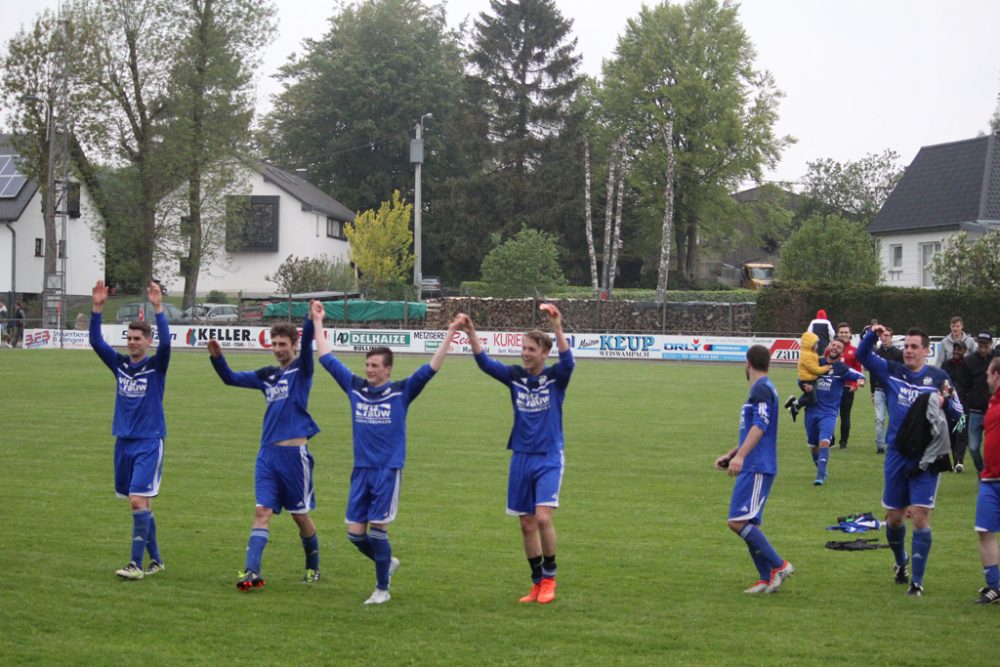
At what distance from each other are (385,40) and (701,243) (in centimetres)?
2853

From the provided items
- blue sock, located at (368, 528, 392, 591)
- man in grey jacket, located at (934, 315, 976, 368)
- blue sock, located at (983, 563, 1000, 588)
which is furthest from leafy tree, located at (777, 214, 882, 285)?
blue sock, located at (368, 528, 392, 591)

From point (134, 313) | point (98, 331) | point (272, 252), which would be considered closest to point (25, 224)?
point (134, 313)

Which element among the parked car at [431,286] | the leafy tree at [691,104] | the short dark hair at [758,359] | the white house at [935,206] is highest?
the leafy tree at [691,104]

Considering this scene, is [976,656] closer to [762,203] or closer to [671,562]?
[671,562]

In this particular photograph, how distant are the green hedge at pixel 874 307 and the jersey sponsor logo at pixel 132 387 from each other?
39.6m

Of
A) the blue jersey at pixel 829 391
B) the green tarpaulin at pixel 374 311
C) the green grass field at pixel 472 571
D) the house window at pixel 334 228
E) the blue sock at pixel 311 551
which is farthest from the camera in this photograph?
the house window at pixel 334 228

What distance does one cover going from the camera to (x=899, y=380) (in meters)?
9.81

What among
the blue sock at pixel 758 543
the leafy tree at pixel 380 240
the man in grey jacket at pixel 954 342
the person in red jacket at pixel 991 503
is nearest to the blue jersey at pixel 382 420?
the blue sock at pixel 758 543

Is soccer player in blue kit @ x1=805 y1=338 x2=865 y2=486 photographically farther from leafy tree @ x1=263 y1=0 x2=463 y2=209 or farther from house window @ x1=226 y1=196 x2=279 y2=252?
leafy tree @ x1=263 y1=0 x2=463 y2=209

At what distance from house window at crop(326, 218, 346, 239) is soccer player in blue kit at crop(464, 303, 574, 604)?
67944mm

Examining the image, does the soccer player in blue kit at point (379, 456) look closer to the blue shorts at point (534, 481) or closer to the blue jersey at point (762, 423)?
the blue shorts at point (534, 481)

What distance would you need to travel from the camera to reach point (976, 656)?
293 inches

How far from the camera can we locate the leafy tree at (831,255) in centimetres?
5369

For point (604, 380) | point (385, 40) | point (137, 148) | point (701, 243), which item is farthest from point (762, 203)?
point (604, 380)
